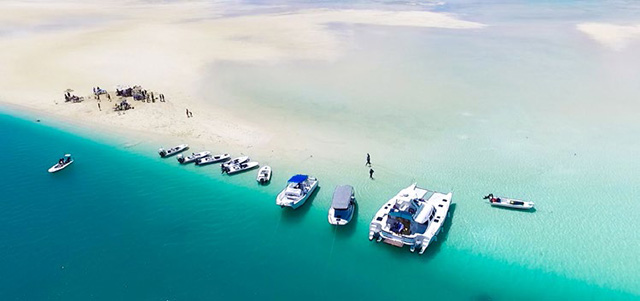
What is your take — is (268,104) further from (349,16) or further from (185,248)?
(349,16)

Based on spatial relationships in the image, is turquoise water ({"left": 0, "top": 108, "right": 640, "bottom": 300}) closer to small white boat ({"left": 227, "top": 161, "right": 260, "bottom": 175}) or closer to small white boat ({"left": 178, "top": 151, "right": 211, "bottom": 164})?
small white boat ({"left": 227, "top": 161, "right": 260, "bottom": 175})

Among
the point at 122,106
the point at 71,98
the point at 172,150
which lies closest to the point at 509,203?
A: the point at 172,150

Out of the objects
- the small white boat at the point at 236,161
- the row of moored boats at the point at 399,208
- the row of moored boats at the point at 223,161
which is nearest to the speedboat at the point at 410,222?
the row of moored boats at the point at 399,208

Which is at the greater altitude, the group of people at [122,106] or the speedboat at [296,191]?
the group of people at [122,106]

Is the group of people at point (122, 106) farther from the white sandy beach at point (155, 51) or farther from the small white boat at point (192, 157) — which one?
the small white boat at point (192, 157)

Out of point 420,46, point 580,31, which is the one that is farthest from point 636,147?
point 580,31

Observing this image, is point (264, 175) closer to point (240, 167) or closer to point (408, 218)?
point (240, 167)
